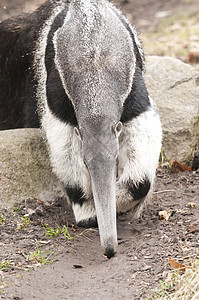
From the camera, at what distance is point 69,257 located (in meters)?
4.64

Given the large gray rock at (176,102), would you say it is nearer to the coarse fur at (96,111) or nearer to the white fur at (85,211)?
Result: the coarse fur at (96,111)

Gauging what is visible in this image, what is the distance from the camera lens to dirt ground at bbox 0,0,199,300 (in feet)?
13.0

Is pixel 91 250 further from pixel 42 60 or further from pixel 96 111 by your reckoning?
pixel 42 60

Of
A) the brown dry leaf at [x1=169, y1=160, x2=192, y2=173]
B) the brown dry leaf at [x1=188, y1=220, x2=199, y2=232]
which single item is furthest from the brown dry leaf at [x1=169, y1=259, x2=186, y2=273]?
the brown dry leaf at [x1=169, y1=160, x2=192, y2=173]

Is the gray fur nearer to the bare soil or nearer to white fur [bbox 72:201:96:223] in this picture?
white fur [bbox 72:201:96:223]

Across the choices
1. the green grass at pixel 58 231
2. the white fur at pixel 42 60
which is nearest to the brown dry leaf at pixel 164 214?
the green grass at pixel 58 231

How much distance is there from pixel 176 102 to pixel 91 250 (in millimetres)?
2865

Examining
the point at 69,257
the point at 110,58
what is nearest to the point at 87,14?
the point at 110,58

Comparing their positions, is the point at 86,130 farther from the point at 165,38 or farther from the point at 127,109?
the point at 165,38

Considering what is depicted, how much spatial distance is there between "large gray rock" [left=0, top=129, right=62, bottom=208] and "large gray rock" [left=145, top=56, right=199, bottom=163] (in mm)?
1672

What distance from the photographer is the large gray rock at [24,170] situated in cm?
574

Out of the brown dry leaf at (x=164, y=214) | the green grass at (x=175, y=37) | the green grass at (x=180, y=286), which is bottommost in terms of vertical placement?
the green grass at (x=175, y=37)

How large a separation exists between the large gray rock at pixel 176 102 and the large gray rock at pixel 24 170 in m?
1.67

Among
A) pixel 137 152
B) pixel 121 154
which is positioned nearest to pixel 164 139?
pixel 137 152
